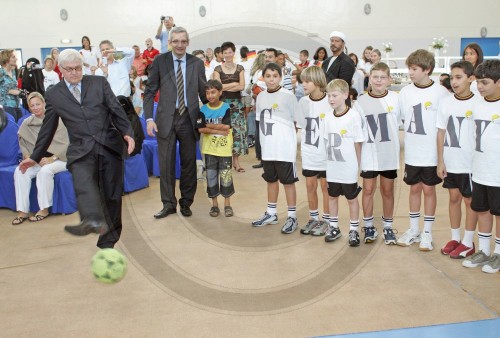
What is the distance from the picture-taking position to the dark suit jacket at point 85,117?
146 inches

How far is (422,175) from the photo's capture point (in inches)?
161

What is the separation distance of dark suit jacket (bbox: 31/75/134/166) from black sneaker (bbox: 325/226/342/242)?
1.86m

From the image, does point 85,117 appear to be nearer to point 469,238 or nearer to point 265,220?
point 265,220

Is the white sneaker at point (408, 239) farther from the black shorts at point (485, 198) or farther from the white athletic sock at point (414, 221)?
the black shorts at point (485, 198)

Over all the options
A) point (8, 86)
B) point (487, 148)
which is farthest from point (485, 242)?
point (8, 86)

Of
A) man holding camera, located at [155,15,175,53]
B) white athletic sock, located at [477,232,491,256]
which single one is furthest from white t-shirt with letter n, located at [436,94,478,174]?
man holding camera, located at [155,15,175,53]

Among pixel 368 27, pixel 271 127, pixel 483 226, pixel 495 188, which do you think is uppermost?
pixel 368 27

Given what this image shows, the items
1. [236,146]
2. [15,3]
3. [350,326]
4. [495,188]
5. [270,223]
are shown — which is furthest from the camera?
[15,3]

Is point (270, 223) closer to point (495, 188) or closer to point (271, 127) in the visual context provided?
point (271, 127)

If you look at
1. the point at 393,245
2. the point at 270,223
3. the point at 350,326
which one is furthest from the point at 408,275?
the point at 270,223

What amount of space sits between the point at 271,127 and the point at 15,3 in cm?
1472

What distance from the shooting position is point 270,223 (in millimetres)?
4945

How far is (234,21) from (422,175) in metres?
13.3

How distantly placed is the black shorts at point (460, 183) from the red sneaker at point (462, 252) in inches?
16.3
